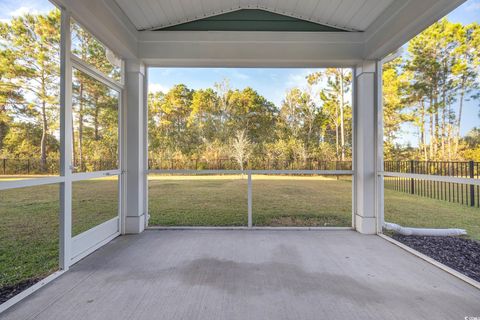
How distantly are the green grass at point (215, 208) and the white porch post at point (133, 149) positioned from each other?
218mm

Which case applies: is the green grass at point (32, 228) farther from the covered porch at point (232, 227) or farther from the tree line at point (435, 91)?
the tree line at point (435, 91)

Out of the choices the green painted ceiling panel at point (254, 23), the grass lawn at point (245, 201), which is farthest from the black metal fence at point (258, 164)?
the green painted ceiling panel at point (254, 23)

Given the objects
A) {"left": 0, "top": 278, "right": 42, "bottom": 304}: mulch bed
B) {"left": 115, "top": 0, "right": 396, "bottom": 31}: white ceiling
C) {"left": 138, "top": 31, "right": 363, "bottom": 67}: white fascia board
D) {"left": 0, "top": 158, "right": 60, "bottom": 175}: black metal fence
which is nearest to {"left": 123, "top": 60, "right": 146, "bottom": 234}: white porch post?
{"left": 138, "top": 31, "right": 363, "bottom": 67}: white fascia board

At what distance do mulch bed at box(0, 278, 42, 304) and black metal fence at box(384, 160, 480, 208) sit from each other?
4003mm

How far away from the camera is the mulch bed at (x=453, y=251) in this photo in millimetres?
2430

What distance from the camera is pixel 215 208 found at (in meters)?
3.75

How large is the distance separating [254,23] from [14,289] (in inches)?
154

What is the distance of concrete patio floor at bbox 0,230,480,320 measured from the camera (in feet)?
5.58

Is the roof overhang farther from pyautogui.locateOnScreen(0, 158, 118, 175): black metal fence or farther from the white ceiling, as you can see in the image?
pyautogui.locateOnScreen(0, 158, 118, 175): black metal fence

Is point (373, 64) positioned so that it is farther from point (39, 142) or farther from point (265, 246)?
point (39, 142)

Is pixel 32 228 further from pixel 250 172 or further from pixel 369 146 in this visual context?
pixel 369 146

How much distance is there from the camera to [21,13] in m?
1.96

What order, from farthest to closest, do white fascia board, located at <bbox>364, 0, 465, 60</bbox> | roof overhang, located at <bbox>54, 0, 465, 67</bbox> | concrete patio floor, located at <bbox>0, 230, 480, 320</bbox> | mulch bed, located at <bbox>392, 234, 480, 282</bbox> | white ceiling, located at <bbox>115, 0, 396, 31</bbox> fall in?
roof overhang, located at <bbox>54, 0, 465, 67</bbox>
white ceiling, located at <bbox>115, 0, 396, 31</bbox>
mulch bed, located at <bbox>392, 234, 480, 282</bbox>
white fascia board, located at <bbox>364, 0, 465, 60</bbox>
concrete patio floor, located at <bbox>0, 230, 480, 320</bbox>

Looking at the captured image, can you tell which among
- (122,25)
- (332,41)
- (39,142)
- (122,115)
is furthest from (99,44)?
(332,41)
